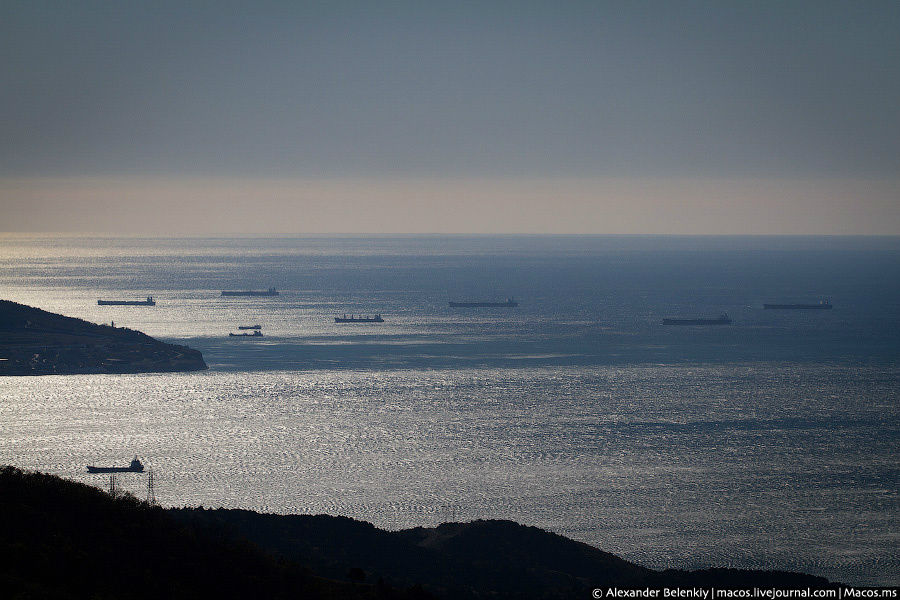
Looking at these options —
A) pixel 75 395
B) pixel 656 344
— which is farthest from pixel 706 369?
pixel 75 395

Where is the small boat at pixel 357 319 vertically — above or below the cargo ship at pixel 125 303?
below

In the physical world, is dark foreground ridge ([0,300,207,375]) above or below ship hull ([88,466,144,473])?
above

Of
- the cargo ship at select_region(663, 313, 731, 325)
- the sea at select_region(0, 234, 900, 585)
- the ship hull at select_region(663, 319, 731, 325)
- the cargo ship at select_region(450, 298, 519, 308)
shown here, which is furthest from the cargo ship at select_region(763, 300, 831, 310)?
the cargo ship at select_region(450, 298, 519, 308)

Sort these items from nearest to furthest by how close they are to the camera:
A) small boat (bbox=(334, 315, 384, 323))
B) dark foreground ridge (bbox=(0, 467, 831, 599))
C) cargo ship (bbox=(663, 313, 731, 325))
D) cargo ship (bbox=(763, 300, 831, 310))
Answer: dark foreground ridge (bbox=(0, 467, 831, 599)), small boat (bbox=(334, 315, 384, 323)), cargo ship (bbox=(663, 313, 731, 325)), cargo ship (bbox=(763, 300, 831, 310))

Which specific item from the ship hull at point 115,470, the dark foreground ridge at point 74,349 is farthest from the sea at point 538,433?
the dark foreground ridge at point 74,349

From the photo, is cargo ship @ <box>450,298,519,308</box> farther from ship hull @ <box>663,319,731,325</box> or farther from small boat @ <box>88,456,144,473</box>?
small boat @ <box>88,456,144,473</box>

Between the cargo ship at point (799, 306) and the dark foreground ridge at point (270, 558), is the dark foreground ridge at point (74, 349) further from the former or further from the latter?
the cargo ship at point (799, 306)

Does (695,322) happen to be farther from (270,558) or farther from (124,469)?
(270,558)
